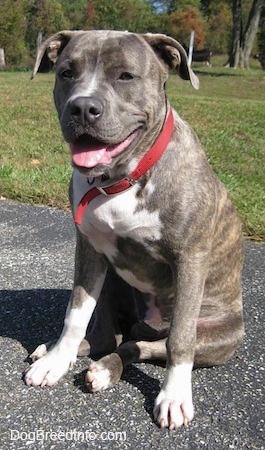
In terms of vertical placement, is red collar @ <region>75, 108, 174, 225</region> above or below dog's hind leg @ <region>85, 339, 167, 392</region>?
above

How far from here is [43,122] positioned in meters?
9.77

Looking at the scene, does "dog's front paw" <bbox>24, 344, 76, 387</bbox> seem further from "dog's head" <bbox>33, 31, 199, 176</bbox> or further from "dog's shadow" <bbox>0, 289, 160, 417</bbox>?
"dog's head" <bbox>33, 31, 199, 176</bbox>

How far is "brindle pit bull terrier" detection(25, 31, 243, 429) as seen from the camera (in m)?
2.53

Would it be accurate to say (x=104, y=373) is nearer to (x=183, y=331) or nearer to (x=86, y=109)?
(x=183, y=331)

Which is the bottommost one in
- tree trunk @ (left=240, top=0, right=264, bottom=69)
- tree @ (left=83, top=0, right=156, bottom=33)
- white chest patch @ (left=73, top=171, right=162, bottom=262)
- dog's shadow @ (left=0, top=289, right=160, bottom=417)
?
tree @ (left=83, top=0, right=156, bottom=33)

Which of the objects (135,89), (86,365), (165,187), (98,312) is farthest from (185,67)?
(86,365)

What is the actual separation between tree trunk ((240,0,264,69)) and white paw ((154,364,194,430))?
27747 millimetres

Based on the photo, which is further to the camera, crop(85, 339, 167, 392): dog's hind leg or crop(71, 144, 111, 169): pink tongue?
crop(85, 339, 167, 392): dog's hind leg

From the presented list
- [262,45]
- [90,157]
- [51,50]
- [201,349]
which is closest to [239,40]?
[262,45]

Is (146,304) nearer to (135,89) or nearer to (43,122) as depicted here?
(135,89)

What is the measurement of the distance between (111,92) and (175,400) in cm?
134

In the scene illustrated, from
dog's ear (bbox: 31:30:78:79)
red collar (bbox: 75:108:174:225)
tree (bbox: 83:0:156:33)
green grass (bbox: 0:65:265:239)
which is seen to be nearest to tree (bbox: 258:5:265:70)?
tree (bbox: 83:0:156:33)

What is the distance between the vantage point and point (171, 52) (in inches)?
109

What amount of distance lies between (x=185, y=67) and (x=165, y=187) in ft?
2.00
